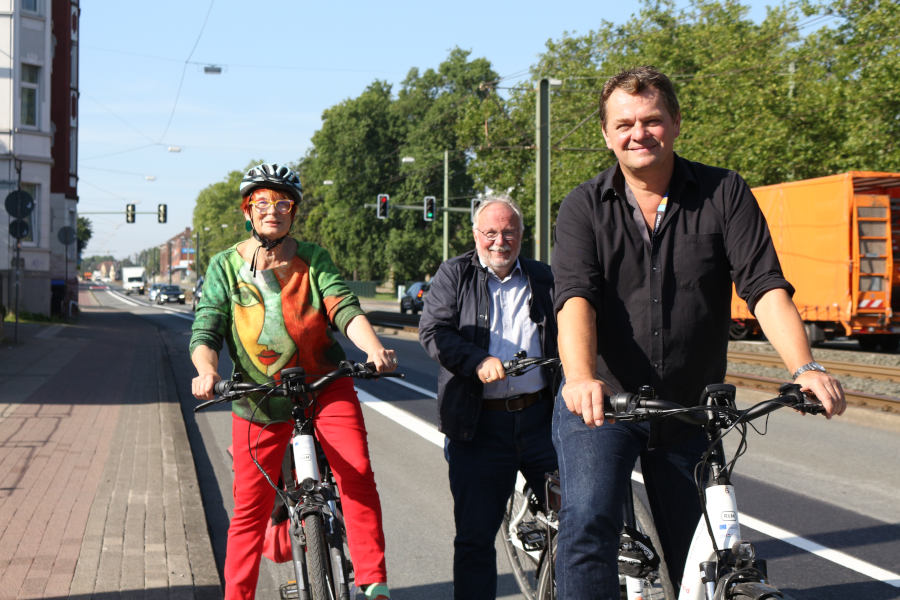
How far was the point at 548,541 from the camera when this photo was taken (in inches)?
149

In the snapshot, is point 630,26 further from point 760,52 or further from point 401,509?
point 401,509

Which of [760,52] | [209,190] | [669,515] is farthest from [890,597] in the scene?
[209,190]

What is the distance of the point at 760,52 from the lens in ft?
101

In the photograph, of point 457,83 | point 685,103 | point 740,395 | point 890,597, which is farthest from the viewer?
point 457,83

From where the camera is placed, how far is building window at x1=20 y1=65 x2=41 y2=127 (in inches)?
1121

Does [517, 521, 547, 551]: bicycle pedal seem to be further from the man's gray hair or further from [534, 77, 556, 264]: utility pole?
[534, 77, 556, 264]: utility pole

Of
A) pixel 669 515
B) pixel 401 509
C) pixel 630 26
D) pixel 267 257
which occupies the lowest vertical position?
pixel 401 509

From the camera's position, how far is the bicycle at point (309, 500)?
334 centimetres

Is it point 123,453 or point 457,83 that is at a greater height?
point 457,83

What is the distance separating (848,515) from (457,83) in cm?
6490

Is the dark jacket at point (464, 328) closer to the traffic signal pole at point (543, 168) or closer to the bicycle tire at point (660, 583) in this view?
the bicycle tire at point (660, 583)

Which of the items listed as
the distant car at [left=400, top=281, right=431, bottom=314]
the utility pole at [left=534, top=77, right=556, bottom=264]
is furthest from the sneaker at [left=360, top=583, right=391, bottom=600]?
the distant car at [left=400, top=281, right=431, bottom=314]

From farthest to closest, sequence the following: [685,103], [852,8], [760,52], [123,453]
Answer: [685,103]
[760,52]
[852,8]
[123,453]

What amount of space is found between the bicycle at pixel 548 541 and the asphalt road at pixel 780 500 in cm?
49
